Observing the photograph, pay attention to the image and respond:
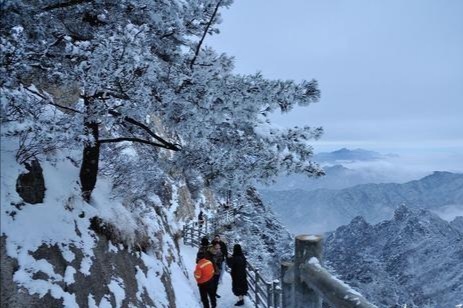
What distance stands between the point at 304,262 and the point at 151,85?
4.30m

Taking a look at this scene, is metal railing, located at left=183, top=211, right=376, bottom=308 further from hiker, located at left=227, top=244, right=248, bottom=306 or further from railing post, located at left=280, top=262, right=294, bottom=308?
hiker, located at left=227, top=244, right=248, bottom=306

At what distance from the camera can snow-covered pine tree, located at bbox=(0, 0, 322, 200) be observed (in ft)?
18.0

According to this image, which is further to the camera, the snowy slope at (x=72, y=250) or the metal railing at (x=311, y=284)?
the snowy slope at (x=72, y=250)

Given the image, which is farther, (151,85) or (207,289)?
(207,289)

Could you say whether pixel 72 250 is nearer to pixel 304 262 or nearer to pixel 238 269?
pixel 304 262

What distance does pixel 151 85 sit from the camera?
6789mm

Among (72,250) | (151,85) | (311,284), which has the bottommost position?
(311,284)

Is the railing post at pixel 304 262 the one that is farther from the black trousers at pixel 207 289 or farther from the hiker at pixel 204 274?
the black trousers at pixel 207 289

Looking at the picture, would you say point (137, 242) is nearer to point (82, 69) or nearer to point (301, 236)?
point (82, 69)

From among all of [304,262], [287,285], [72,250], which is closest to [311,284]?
[304,262]

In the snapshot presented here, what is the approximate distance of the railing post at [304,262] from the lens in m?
3.42

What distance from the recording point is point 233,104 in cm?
643

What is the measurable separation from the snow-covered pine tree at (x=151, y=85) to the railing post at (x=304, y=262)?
3.20 metres

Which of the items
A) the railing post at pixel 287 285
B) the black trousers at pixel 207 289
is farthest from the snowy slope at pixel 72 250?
the railing post at pixel 287 285
